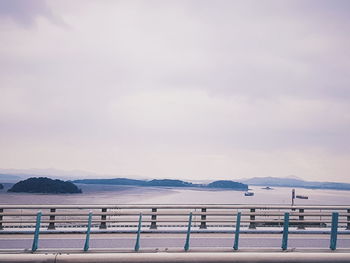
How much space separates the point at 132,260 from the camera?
554 cm

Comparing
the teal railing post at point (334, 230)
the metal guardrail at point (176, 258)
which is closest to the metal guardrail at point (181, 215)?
the teal railing post at point (334, 230)

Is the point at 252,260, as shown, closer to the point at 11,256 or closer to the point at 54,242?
the point at 11,256

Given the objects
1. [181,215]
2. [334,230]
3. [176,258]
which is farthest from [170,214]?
[176,258]

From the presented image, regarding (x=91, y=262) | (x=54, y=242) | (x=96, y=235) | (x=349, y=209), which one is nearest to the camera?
(x=91, y=262)

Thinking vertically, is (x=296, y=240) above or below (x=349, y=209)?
below

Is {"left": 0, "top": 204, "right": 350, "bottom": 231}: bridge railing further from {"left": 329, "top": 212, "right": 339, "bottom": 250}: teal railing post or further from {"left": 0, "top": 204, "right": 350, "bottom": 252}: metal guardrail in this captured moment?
{"left": 329, "top": 212, "right": 339, "bottom": 250}: teal railing post

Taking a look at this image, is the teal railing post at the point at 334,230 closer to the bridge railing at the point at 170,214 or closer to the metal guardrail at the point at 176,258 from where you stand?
the bridge railing at the point at 170,214

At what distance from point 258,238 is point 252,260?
27.9 ft

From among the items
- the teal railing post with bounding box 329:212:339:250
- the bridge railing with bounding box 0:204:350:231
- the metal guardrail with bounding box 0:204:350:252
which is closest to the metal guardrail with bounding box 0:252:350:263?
the metal guardrail with bounding box 0:204:350:252

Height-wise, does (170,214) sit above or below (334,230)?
below

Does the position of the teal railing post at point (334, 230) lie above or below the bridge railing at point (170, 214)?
above

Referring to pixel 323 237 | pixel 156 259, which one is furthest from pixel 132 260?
pixel 323 237

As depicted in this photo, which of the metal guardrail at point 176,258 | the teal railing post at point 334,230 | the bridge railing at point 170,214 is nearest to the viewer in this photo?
the metal guardrail at point 176,258

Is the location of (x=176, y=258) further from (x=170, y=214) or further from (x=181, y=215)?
(x=170, y=214)
